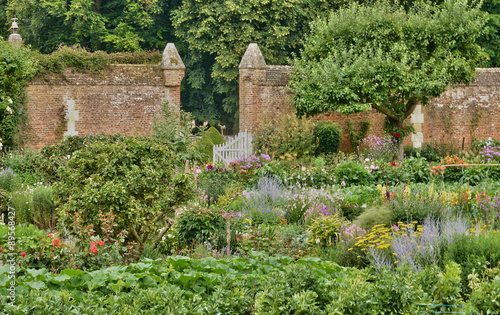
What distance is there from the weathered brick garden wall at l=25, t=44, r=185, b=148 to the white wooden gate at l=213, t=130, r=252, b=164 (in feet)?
5.65

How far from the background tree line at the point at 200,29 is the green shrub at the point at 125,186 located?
47.6 ft

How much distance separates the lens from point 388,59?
12453mm

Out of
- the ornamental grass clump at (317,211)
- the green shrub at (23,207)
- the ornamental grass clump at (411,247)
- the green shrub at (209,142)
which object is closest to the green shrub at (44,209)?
the green shrub at (23,207)

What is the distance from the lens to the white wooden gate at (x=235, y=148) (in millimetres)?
13852

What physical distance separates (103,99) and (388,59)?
7.87 m

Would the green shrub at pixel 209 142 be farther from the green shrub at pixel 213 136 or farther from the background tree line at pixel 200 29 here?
the background tree line at pixel 200 29

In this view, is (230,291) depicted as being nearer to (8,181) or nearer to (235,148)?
(8,181)

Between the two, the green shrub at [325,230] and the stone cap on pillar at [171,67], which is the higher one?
the stone cap on pillar at [171,67]

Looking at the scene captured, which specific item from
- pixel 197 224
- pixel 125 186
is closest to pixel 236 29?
pixel 197 224

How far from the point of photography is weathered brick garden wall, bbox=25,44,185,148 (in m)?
14.1

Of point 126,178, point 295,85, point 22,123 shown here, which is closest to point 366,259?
point 126,178

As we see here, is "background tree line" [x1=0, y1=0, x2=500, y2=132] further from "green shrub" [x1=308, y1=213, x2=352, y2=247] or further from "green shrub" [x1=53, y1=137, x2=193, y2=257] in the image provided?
"green shrub" [x1=53, y1=137, x2=193, y2=257]

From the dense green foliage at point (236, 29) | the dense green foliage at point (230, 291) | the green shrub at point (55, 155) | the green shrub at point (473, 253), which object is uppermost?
the dense green foliage at point (236, 29)

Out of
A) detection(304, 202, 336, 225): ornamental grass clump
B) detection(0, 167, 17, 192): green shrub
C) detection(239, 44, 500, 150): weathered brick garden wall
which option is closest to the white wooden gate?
detection(239, 44, 500, 150): weathered brick garden wall
